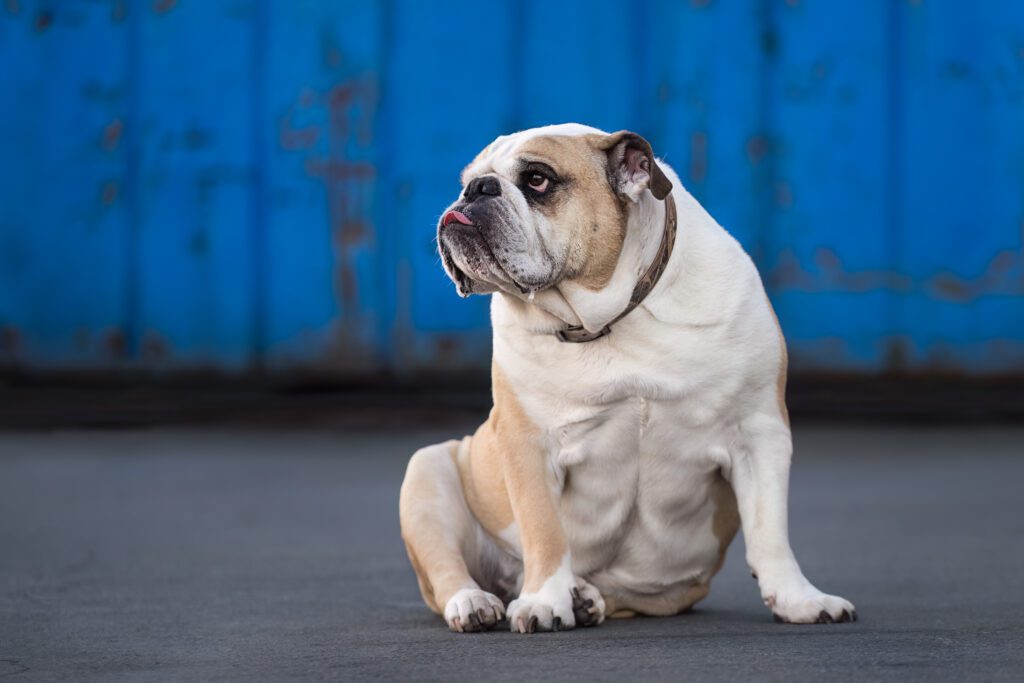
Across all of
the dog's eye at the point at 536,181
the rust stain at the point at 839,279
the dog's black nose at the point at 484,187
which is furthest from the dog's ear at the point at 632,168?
the rust stain at the point at 839,279

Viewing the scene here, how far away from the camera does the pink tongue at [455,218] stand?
332 centimetres

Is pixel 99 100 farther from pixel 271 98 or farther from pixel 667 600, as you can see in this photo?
pixel 667 600

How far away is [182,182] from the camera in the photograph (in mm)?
8953

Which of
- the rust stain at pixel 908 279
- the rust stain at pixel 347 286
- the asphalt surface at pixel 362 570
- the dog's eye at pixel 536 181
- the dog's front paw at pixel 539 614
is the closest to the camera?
the asphalt surface at pixel 362 570

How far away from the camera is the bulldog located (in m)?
3.35

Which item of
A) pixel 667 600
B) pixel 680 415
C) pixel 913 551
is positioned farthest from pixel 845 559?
pixel 680 415

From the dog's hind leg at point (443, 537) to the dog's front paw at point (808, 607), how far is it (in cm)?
63

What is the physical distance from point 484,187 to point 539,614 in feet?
3.18

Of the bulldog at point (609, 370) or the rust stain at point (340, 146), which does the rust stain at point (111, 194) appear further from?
the bulldog at point (609, 370)

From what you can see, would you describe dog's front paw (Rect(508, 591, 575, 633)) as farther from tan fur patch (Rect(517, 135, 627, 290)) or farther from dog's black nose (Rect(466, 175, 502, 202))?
dog's black nose (Rect(466, 175, 502, 202))

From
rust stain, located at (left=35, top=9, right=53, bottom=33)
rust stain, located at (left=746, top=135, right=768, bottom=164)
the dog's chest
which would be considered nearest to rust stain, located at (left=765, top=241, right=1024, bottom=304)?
rust stain, located at (left=746, top=135, right=768, bottom=164)

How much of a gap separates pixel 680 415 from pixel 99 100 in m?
6.48

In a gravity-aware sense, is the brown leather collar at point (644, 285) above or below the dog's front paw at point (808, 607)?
above

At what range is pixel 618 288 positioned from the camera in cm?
339
